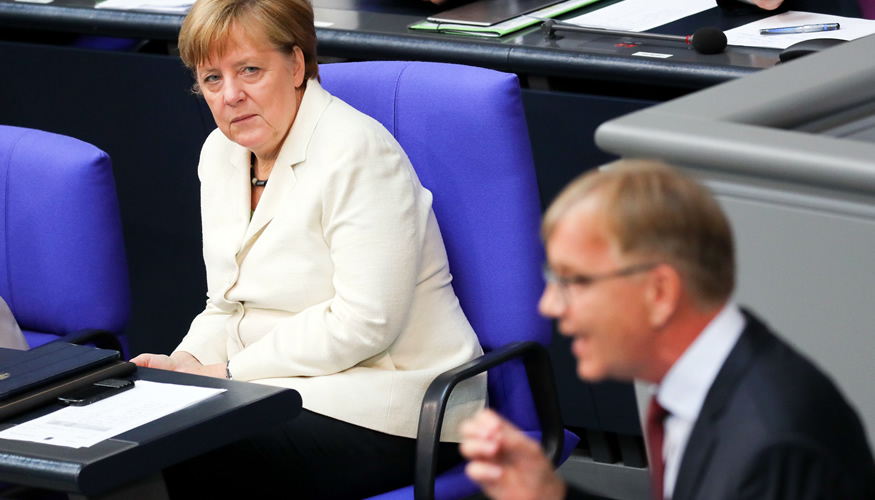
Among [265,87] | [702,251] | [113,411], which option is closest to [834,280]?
[702,251]

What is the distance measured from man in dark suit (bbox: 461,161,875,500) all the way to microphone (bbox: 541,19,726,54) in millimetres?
1566

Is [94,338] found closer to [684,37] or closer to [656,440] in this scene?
[684,37]

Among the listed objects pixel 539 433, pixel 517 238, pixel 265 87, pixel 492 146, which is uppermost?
pixel 265 87

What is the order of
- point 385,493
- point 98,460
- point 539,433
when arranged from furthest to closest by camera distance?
point 539,433, point 385,493, point 98,460

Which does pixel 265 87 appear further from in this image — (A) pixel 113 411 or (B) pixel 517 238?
(A) pixel 113 411

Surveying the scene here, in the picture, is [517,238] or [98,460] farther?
[517,238]

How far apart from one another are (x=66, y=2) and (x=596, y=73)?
4.86 feet

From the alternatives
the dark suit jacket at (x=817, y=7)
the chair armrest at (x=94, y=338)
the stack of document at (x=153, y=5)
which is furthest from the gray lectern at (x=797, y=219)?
the stack of document at (x=153, y=5)

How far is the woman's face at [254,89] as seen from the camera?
6.39 ft

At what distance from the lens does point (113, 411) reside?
1516mm

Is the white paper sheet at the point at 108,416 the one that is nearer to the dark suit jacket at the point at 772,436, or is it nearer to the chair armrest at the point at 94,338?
the chair armrest at the point at 94,338

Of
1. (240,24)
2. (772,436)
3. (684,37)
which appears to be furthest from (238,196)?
(772,436)

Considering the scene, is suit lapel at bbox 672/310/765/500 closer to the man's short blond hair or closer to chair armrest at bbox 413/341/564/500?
the man's short blond hair

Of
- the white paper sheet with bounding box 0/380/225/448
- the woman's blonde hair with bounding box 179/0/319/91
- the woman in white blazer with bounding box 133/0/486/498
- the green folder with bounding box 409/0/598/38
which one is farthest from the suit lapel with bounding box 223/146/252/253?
the green folder with bounding box 409/0/598/38
